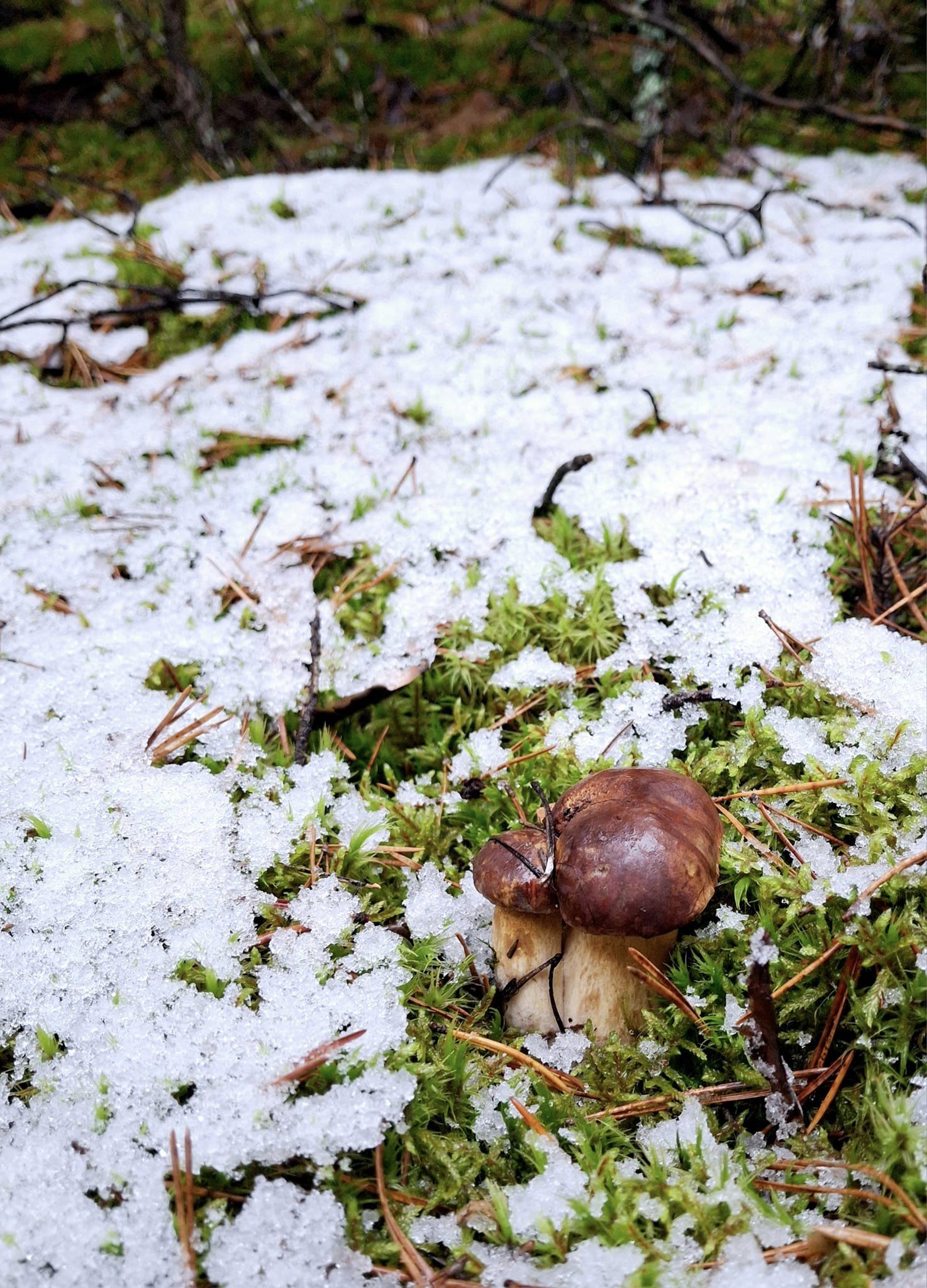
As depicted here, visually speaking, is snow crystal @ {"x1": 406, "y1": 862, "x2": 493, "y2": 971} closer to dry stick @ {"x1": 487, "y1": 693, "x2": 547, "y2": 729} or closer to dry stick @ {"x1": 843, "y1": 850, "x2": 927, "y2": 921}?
dry stick @ {"x1": 487, "y1": 693, "x2": 547, "y2": 729}

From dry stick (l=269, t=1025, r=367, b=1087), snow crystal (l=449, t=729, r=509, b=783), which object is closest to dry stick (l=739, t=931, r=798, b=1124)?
dry stick (l=269, t=1025, r=367, b=1087)

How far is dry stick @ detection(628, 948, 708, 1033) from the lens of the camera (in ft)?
5.67

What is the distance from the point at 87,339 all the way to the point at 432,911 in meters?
3.91

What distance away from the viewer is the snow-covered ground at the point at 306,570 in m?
1.53

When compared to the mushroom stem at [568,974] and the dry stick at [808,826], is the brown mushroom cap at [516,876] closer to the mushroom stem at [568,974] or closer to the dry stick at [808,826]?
the mushroom stem at [568,974]

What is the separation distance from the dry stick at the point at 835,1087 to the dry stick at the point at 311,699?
1.49m

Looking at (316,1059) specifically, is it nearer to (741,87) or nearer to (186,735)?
(186,735)

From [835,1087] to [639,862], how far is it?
60 cm

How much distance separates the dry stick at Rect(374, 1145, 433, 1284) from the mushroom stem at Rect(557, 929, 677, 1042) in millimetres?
547

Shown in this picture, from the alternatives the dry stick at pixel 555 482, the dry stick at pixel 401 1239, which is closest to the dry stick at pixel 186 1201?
the dry stick at pixel 401 1239

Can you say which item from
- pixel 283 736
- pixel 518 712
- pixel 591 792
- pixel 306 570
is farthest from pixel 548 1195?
pixel 306 570

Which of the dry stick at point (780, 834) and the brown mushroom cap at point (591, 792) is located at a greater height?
the brown mushroom cap at point (591, 792)

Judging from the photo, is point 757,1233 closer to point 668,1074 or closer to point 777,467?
point 668,1074

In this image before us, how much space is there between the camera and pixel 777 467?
305cm
